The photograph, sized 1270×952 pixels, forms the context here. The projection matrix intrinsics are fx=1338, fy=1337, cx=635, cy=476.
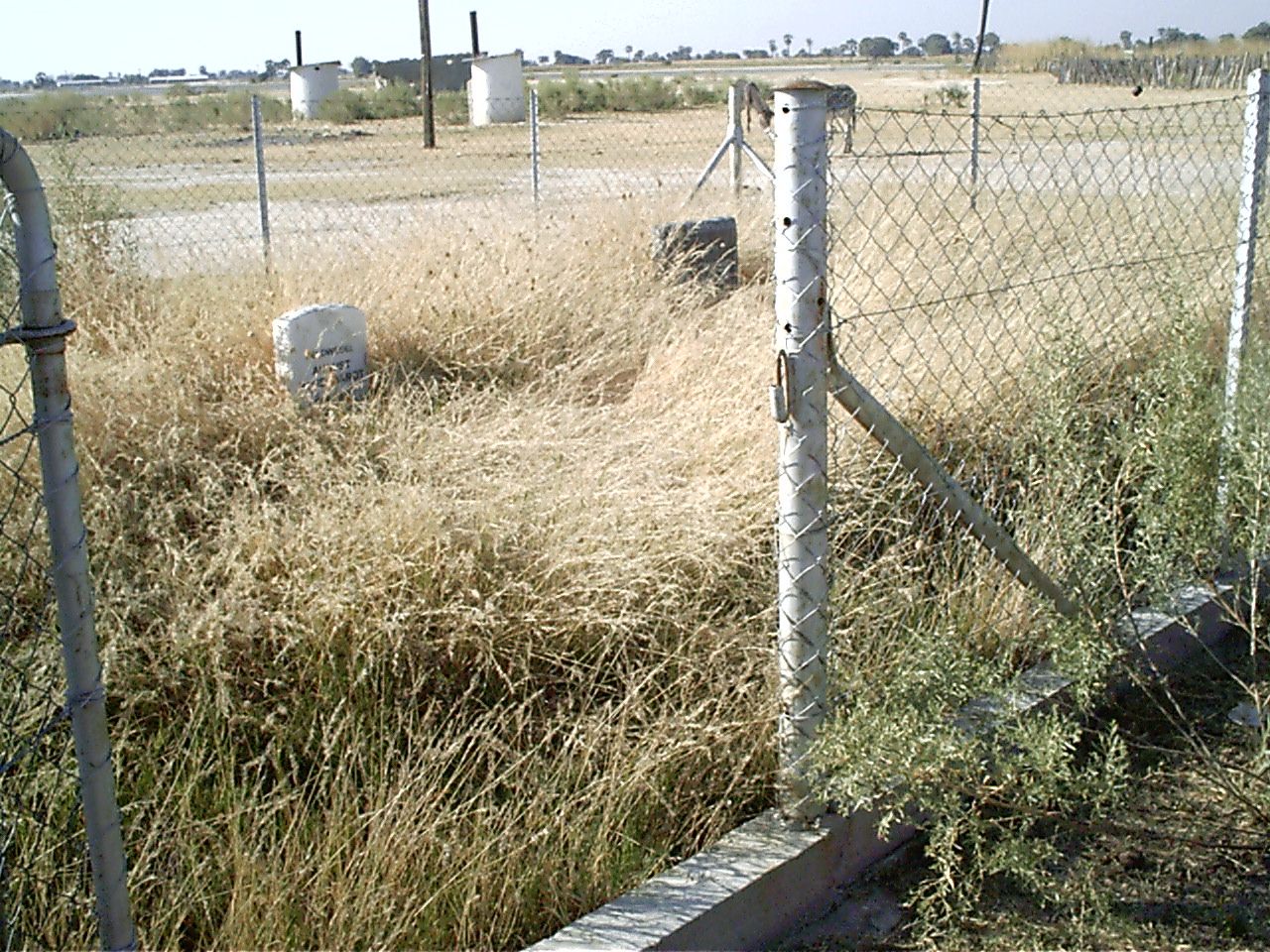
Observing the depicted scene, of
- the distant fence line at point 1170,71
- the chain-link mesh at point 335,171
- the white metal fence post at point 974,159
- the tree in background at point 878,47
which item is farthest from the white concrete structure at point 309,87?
the tree in background at point 878,47

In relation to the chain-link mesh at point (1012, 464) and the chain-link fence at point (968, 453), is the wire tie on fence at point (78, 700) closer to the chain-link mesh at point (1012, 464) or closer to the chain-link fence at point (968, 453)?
the chain-link fence at point (968, 453)

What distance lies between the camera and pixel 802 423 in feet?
8.77

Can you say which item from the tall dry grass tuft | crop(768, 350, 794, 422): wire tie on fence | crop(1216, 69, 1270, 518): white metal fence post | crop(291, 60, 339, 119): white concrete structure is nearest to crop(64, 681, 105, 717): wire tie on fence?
the tall dry grass tuft

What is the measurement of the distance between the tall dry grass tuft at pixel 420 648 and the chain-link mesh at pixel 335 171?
2.91m

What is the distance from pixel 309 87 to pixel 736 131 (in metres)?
30.1

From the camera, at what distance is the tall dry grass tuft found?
268 centimetres

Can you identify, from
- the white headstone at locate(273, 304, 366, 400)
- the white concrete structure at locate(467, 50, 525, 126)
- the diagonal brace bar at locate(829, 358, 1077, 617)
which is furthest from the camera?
the white concrete structure at locate(467, 50, 525, 126)

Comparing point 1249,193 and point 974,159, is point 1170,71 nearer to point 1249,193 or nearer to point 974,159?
point 974,159

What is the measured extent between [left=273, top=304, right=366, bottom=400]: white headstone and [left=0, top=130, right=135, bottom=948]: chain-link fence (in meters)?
1.26

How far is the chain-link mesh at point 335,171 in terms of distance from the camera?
8281 mm

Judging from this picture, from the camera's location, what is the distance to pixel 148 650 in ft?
10.2

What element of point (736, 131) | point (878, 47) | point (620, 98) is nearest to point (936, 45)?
point (878, 47)

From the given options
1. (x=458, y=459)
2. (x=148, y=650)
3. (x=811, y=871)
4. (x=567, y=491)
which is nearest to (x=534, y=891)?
(x=811, y=871)

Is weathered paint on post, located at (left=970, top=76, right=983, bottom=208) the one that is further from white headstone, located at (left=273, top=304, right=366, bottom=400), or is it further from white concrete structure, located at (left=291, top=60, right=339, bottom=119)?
white concrete structure, located at (left=291, top=60, right=339, bottom=119)
